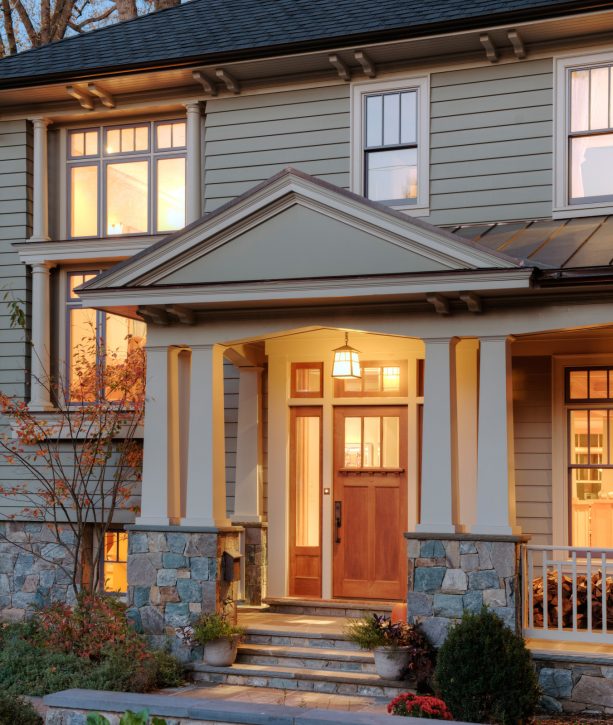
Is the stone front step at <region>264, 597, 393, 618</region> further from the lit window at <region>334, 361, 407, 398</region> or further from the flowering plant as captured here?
the flowering plant

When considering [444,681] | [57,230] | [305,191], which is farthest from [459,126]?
[444,681]

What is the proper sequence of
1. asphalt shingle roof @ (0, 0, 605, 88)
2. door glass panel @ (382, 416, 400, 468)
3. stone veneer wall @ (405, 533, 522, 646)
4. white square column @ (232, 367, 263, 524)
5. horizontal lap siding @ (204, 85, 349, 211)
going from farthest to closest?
horizontal lap siding @ (204, 85, 349, 211), white square column @ (232, 367, 263, 524), door glass panel @ (382, 416, 400, 468), asphalt shingle roof @ (0, 0, 605, 88), stone veneer wall @ (405, 533, 522, 646)

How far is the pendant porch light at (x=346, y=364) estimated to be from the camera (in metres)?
10.7

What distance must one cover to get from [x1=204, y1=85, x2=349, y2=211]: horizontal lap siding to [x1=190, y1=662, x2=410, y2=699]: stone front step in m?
5.15

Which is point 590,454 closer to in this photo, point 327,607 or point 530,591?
point 530,591

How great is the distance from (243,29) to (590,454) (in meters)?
6.19

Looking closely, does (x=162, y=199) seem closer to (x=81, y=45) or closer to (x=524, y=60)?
(x=81, y=45)

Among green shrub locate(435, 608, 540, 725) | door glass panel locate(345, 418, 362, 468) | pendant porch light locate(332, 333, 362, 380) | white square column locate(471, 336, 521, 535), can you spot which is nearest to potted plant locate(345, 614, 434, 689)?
green shrub locate(435, 608, 540, 725)

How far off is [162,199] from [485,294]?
486 cm

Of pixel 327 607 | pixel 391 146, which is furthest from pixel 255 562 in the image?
pixel 391 146

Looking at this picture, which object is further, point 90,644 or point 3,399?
point 3,399

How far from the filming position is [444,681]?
26.3ft

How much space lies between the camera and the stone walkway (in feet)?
28.2

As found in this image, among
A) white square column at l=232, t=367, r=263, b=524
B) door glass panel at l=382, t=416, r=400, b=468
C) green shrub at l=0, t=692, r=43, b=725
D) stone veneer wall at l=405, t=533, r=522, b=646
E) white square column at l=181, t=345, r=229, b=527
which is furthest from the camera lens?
white square column at l=232, t=367, r=263, b=524
